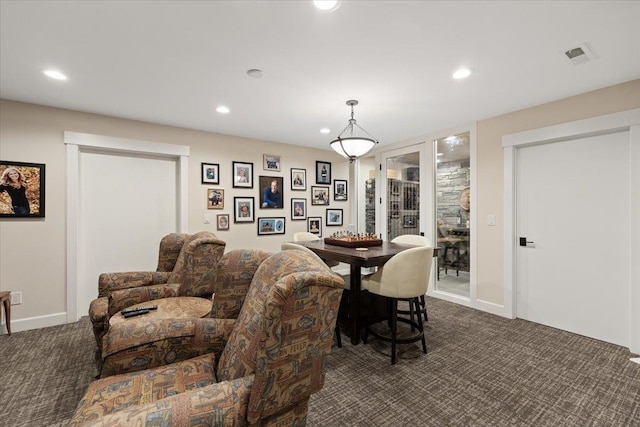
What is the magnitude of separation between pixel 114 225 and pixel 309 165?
3061 millimetres

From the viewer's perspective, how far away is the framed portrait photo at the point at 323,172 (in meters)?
5.39

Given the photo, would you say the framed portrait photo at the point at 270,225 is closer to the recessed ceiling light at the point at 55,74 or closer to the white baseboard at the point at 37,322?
the white baseboard at the point at 37,322

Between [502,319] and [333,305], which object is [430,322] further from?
[333,305]

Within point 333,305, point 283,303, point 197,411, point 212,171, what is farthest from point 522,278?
point 212,171

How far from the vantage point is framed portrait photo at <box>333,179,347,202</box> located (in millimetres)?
5660

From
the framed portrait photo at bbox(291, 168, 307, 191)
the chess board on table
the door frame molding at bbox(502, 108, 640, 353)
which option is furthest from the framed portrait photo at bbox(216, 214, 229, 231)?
the door frame molding at bbox(502, 108, 640, 353)

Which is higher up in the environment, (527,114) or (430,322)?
(527,114)

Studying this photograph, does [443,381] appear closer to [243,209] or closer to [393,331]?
[393,331]

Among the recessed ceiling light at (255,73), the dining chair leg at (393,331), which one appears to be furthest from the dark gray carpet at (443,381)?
the recessed ceiling light at (255,73)

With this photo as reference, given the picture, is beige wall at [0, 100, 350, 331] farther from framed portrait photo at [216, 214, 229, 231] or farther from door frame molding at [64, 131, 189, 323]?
framed portrait photo at [216, 214, 229, 231]

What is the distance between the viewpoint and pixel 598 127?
285cm

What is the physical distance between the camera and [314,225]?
536 cm

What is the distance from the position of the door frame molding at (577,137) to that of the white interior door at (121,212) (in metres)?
4.36

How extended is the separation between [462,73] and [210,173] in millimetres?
3402
